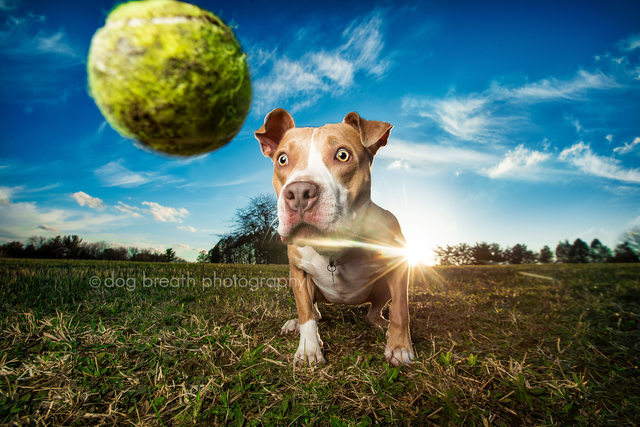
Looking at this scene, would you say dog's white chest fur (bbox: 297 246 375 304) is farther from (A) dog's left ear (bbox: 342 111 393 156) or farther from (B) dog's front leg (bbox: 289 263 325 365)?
(A) dog's left ear (bbox: 342 111 393 156)

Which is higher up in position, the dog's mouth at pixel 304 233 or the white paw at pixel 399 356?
the dog's mouth at pixel 304 233

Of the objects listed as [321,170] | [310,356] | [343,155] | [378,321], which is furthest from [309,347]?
[343,155]

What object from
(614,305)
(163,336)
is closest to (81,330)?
(163,336)

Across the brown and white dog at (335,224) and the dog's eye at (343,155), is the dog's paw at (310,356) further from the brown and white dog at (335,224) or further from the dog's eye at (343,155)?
the dog's eye at (343,155)

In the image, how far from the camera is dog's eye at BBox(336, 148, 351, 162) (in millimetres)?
2495

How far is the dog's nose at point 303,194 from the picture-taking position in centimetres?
214

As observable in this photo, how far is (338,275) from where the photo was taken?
2.79 meters

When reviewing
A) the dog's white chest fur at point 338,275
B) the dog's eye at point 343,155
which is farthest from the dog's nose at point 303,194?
the dog's white chest fur at point 338,275

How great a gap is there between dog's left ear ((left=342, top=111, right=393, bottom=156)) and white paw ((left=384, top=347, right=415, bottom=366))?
171 cm

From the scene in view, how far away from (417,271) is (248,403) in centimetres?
808

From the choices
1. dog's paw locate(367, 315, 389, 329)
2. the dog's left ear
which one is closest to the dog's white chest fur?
dog's paw locate(367, 315, 389, 329)

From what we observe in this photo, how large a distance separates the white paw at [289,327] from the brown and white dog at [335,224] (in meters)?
0.01

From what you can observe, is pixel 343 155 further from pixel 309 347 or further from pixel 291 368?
pixel 291 368

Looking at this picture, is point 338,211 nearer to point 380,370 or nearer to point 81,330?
point 380,370
